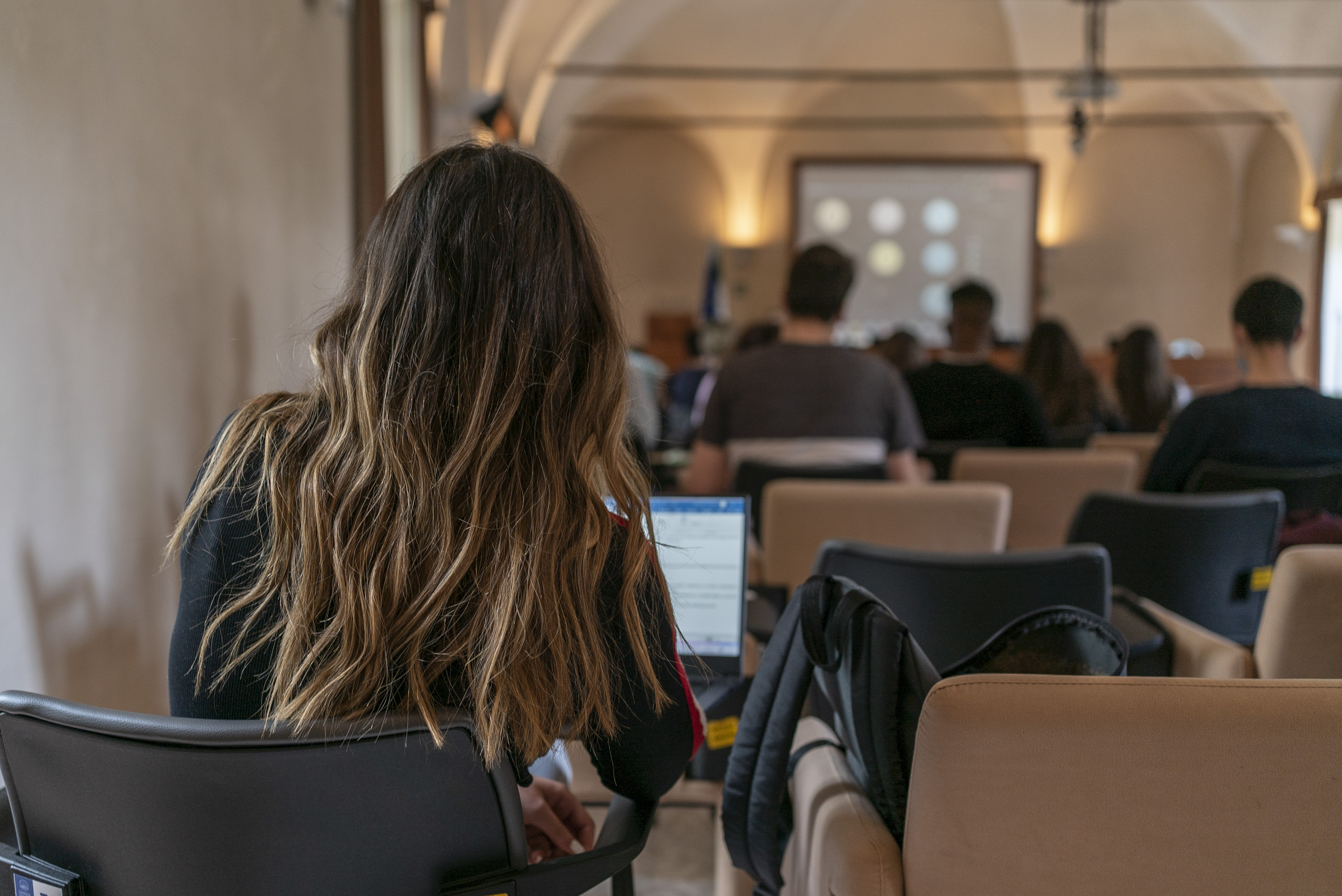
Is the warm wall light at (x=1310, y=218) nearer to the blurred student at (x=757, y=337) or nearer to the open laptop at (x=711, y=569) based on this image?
the blurred student at (x=757, y=337)

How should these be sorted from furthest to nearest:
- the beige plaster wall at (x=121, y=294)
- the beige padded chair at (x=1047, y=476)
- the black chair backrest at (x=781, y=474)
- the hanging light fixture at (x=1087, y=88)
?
the hanging light fixture at (x=1087, y=88) < the beige padded chair at (x=1047, y=476) < the black chair backrest at (x=781, y=474) < the beige plaster wall at (x=121, y=294)

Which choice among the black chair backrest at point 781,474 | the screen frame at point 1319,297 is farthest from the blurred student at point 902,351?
the screen frame at point 1319,297

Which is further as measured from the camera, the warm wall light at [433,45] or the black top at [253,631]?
Result: the warm wall light at [433,45]

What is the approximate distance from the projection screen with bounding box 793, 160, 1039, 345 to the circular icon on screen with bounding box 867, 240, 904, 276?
10 millimetres

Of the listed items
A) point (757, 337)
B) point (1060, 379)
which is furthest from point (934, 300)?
point (1060, 379)

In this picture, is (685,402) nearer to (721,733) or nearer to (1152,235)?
(721,733)

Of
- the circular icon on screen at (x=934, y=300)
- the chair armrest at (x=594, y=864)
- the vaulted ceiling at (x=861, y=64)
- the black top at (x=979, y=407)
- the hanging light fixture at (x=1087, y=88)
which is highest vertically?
the vaulted ceiling at (x=861, y=64)

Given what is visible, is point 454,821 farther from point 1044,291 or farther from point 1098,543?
point 1044,291

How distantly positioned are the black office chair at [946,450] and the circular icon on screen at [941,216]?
9399 mm

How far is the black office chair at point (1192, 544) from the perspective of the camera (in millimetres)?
2857

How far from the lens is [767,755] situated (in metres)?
1.41

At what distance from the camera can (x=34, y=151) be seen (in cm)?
208

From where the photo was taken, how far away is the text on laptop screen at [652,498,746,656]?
1787mm

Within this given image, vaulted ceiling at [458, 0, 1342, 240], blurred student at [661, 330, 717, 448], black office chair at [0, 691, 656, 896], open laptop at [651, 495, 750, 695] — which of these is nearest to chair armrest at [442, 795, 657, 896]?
black office chair at [0, 691, 656, 896]
